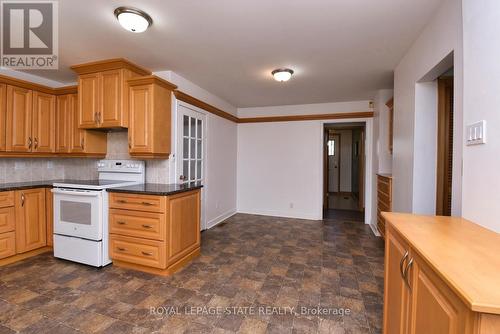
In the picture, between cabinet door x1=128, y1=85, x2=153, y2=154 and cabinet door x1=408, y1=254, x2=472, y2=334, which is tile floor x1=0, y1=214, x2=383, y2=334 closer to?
cabinet door x1=408, y1=254, x2=472, y2=334

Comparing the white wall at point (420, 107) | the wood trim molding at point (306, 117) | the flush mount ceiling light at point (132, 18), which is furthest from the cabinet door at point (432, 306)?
the wood trim molding at point (306, 117)

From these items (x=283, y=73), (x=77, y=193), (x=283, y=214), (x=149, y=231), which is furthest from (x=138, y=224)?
(x=283, y=214)

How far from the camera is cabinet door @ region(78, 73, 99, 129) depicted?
9.53 ft

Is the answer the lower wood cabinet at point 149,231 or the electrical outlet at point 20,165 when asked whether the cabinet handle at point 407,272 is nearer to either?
the lower wood cabinet at point 149,231

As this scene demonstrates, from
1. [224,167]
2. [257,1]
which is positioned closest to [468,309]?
[257,1]

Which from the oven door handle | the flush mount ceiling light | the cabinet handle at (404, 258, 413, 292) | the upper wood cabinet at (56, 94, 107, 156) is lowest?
A: the cabinet handle at (404, 258, 413, 292)

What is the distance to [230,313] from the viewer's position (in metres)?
1.88

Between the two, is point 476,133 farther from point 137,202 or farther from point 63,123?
point 63,123

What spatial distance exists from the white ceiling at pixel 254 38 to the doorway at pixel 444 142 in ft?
1.93

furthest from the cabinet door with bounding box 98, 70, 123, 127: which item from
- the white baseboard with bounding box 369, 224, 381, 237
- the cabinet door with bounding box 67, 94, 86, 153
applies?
the white baseboard with bounding box 369, 224, 381, 237

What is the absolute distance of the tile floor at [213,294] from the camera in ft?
5.70

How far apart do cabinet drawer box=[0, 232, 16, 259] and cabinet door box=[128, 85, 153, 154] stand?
1.71 meters

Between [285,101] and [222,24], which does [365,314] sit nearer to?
[222,24]

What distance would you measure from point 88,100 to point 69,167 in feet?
4.85
